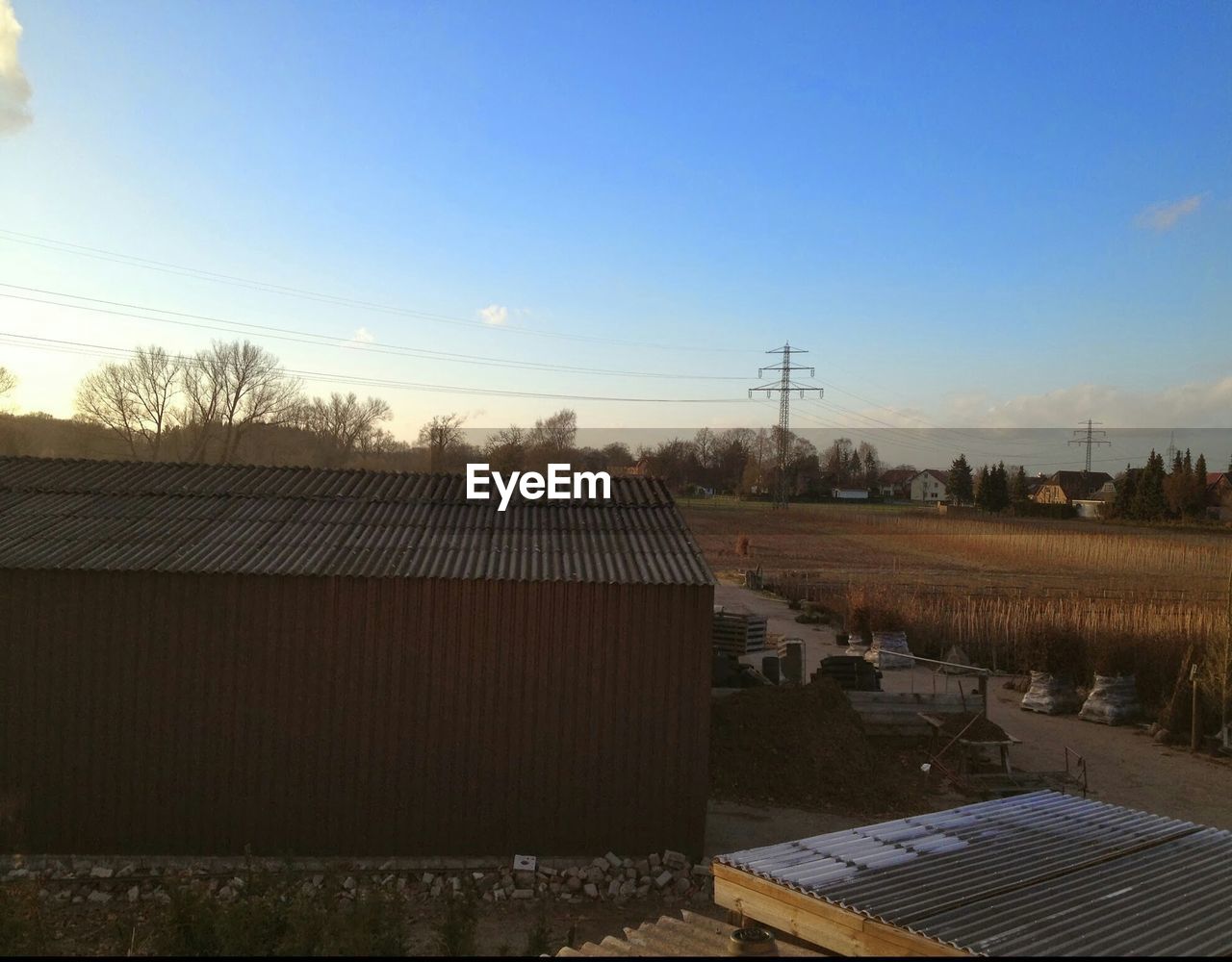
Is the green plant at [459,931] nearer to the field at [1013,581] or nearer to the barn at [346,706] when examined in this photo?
the barn at [346,706]

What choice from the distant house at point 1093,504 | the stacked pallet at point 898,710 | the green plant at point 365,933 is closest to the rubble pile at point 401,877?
the green plant at point 365,933

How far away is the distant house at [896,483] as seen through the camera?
376ft

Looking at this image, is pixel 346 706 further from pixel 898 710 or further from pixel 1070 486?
pixel 1070 486

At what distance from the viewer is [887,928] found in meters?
4.15

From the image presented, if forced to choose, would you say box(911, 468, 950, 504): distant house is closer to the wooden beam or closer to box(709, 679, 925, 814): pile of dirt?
box(709, 679, 925, 814): pile of dirt

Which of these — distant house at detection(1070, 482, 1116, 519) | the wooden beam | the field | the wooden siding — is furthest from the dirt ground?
distant house at detection(1070, 482, 1116, 519)

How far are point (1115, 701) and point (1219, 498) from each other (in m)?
60.1

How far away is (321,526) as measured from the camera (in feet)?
37.6

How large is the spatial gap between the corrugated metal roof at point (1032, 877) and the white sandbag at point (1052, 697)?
13382mm

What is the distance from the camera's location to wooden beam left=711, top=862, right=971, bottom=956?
4.07m

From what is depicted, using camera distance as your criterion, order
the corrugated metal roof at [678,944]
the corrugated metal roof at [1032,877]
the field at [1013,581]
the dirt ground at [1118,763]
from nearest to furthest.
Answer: the corrugated metal roof at [1032,877]
the corrugated metal roof at [678,944]
the dirt ground at [1118,763]
the field at [1013,581]

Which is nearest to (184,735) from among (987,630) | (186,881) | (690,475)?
(186,881)

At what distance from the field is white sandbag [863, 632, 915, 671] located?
5.51 feet

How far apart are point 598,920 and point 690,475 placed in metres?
93.8
